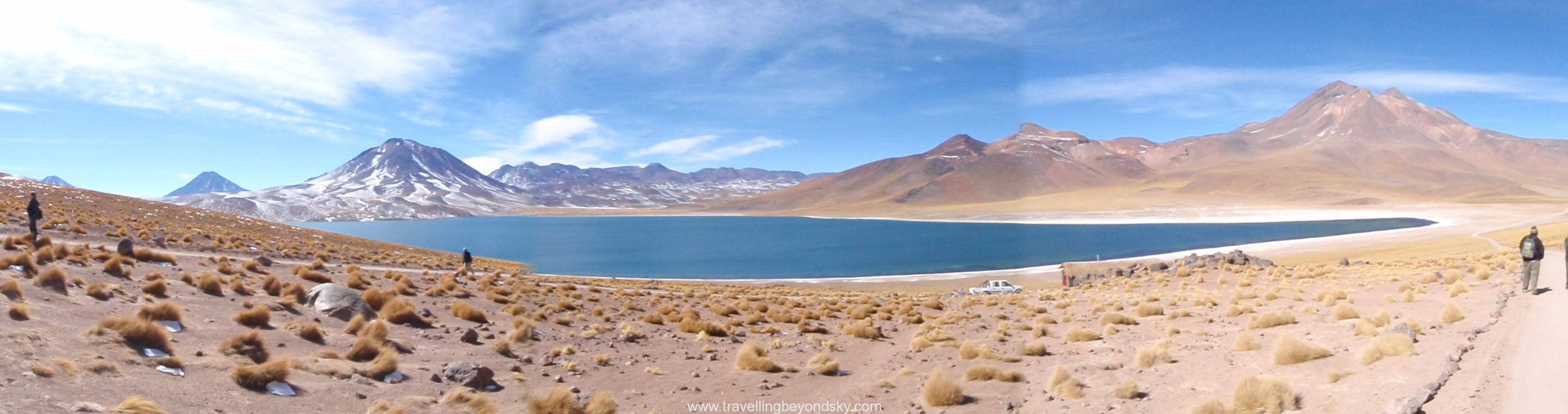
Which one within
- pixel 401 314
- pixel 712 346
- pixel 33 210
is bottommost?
pixel 712 346

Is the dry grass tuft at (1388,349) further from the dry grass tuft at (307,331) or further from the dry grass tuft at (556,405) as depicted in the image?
the dry grass tuft at (307,331)

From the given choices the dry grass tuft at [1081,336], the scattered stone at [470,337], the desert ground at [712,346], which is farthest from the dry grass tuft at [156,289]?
the dry grass tuft at [1081,336]

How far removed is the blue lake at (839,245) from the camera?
63375mm

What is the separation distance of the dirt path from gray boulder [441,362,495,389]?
1070cm

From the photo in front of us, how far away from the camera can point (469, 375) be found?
30.4 feet

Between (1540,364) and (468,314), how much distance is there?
1614 cm

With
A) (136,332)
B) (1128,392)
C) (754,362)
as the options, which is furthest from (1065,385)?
(136,332)

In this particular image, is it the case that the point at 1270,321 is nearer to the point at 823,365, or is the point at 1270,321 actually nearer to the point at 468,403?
the point at 823,365

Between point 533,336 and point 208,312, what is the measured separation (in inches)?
192

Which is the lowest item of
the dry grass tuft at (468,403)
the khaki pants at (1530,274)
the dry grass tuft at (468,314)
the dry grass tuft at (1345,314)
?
the dry grass tuft at (468,403)

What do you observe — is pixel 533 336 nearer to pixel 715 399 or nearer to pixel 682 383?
pixel 682 383

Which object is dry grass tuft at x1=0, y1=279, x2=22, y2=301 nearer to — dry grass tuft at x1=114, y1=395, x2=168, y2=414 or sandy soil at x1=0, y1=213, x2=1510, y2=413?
sandy soil at x1=0, y1=213, x2=1510, y2=413

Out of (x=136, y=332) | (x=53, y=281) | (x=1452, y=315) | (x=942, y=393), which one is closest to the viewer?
(x=136, y=332)

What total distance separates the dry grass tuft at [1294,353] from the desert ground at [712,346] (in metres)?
0.03
